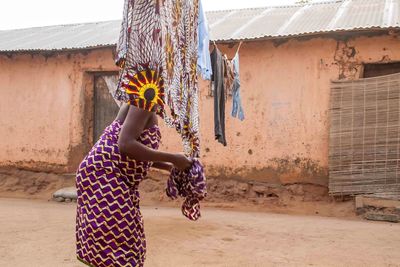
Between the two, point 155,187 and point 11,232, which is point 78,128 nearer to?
point 155,187

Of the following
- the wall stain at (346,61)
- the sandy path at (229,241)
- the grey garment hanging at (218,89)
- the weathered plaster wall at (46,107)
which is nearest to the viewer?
the sandy path at (229,241)

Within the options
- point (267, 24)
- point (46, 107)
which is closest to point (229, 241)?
point (267, 24)

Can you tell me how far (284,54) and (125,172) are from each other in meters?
5.81

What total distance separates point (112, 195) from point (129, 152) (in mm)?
212

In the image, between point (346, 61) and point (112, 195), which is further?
point (346, 61)

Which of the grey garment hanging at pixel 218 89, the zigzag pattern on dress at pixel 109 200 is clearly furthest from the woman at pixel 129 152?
the grey garment hanging at pixel 218 89

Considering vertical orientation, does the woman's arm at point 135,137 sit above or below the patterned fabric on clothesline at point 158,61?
below

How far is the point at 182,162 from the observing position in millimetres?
1839

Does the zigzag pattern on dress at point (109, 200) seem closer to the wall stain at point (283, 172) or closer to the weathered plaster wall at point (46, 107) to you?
the wall stain at point (283, 172)

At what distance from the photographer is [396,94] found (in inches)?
252

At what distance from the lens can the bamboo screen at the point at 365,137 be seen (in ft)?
21.1

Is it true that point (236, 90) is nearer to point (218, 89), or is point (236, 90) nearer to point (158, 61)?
point (218, 89)

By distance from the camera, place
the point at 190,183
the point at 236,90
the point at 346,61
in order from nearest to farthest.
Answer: the point at 190,183 < the point at 236,90 < the point at 346,61

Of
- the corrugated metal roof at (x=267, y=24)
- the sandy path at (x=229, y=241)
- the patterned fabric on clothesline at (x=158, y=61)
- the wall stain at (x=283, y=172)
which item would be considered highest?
the corrugated metal roof at (x=267, y=24)
